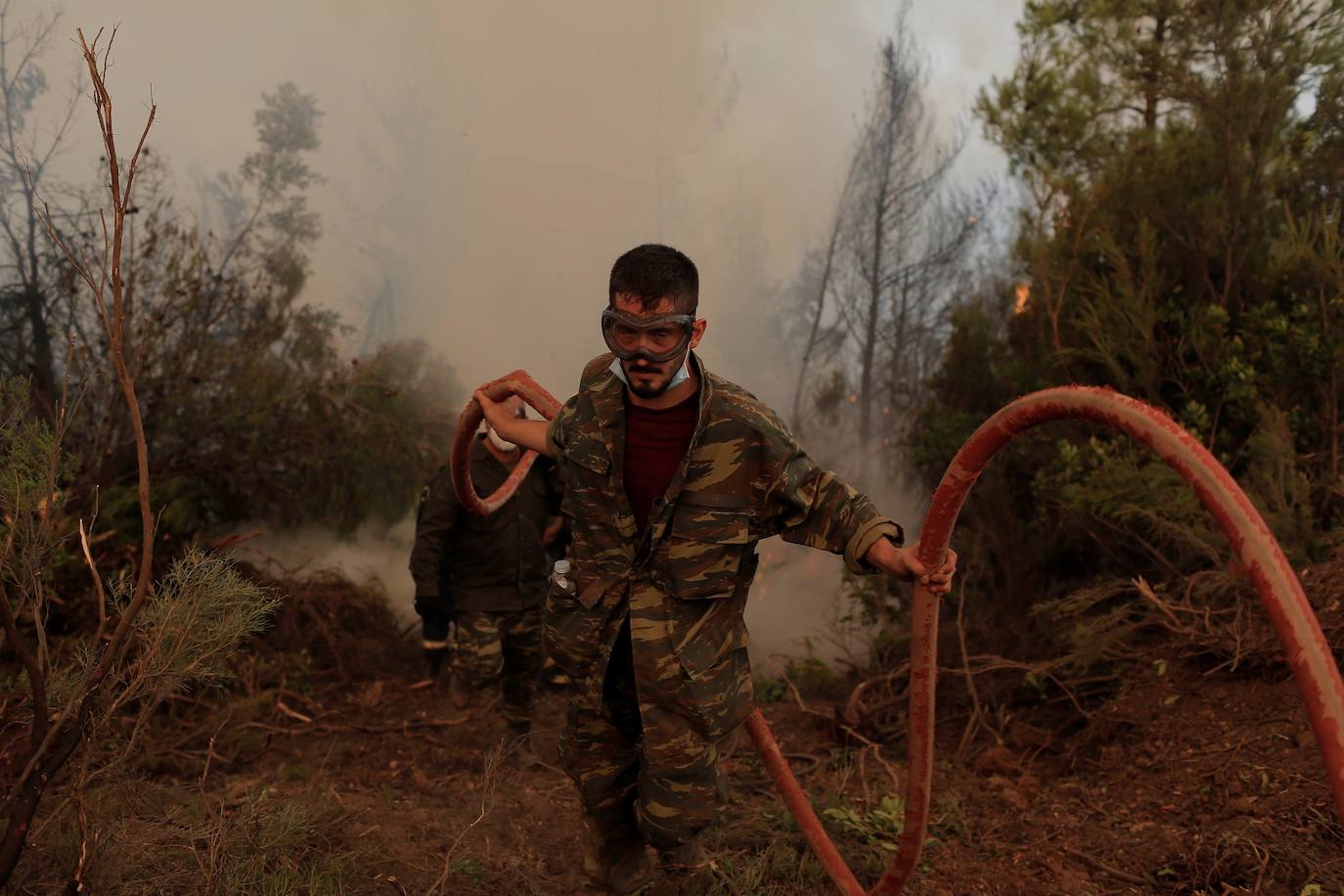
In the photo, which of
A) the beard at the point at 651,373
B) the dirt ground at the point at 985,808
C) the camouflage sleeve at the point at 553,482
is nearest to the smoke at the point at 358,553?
the dirt ground at the point at 985,808

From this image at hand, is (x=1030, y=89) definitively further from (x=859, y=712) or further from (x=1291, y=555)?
(x=859, y=712)

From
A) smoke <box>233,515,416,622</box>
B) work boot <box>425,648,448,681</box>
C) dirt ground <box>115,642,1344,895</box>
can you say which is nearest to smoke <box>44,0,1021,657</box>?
smoke <box>233,515,416,622</box>

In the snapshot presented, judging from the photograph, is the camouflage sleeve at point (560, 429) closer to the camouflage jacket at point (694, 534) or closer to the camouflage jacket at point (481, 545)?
the camouflage jacket at point (694, 534)

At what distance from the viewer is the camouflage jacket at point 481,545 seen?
5.80m

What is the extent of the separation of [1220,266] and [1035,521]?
87.0 inches

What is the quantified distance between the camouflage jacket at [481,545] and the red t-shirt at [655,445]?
2.89 meters

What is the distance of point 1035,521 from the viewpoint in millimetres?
7207

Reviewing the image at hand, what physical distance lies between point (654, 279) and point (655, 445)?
53 centimetres

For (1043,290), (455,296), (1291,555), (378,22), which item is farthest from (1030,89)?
(378,22)

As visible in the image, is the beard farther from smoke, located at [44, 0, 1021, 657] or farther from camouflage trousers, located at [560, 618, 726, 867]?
Result: smoke, located at [44, 0, 1021, 657]

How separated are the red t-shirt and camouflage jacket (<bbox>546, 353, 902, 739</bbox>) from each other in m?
0.06

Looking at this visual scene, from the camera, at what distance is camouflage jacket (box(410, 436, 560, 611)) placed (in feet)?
19.0

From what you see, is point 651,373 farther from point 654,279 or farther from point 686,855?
point 686,855

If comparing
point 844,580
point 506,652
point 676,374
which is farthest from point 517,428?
point 844,580
